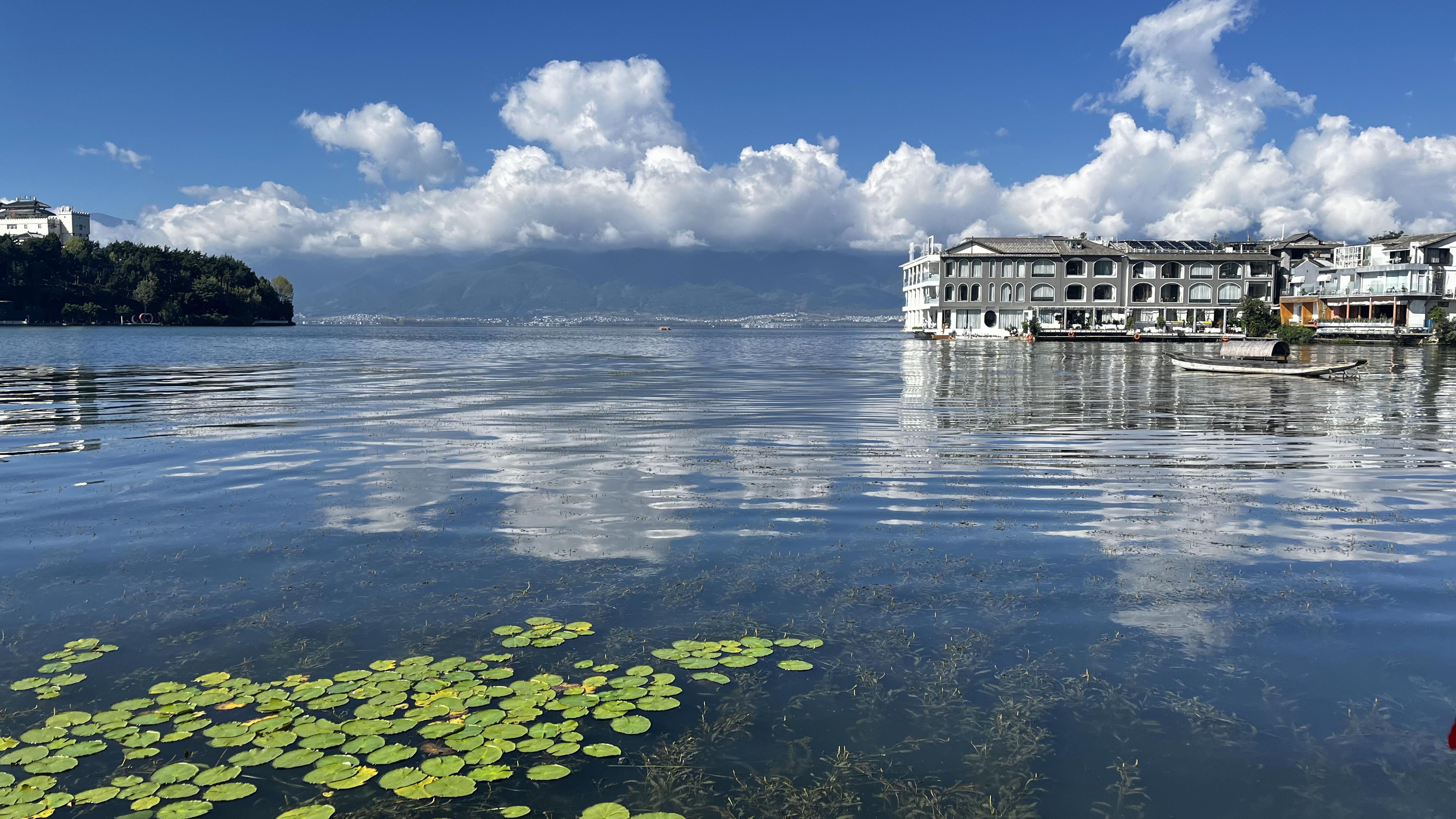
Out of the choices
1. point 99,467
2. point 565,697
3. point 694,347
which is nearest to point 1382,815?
point 565,697

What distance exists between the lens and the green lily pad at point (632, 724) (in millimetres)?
7086

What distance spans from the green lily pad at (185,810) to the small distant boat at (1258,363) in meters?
52.2

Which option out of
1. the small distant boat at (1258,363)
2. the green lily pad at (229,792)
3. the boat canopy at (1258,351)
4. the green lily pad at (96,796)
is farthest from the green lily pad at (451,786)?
the boat canopy at (1258,351)

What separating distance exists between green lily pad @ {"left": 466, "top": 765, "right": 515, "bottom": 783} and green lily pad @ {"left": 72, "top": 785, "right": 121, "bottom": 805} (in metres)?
2.21

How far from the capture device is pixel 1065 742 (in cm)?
690

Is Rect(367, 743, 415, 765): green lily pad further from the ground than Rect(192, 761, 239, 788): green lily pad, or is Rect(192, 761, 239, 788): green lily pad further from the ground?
Rect(367, 743, 415, 765): green lily pad

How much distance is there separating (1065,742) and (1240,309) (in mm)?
139849

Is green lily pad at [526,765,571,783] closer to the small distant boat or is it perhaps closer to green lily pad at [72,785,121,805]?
green lily pad at [72,785,121,805]

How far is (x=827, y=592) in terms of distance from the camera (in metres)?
10.3

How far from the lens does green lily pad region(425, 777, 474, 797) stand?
6.13m

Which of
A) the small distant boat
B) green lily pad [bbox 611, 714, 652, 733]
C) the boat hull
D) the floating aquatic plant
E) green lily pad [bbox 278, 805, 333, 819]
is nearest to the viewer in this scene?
green lily pad [bbox 278, 805, 333, 819]

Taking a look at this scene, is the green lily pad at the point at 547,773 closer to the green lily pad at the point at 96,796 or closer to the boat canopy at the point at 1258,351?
the green lily pad at the point at 96,796

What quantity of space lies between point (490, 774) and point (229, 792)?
64.7 inches

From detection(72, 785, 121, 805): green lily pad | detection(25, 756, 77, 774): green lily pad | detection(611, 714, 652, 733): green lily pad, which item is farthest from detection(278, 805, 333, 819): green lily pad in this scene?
detection(611, 714, 652, 733): green lily pad
